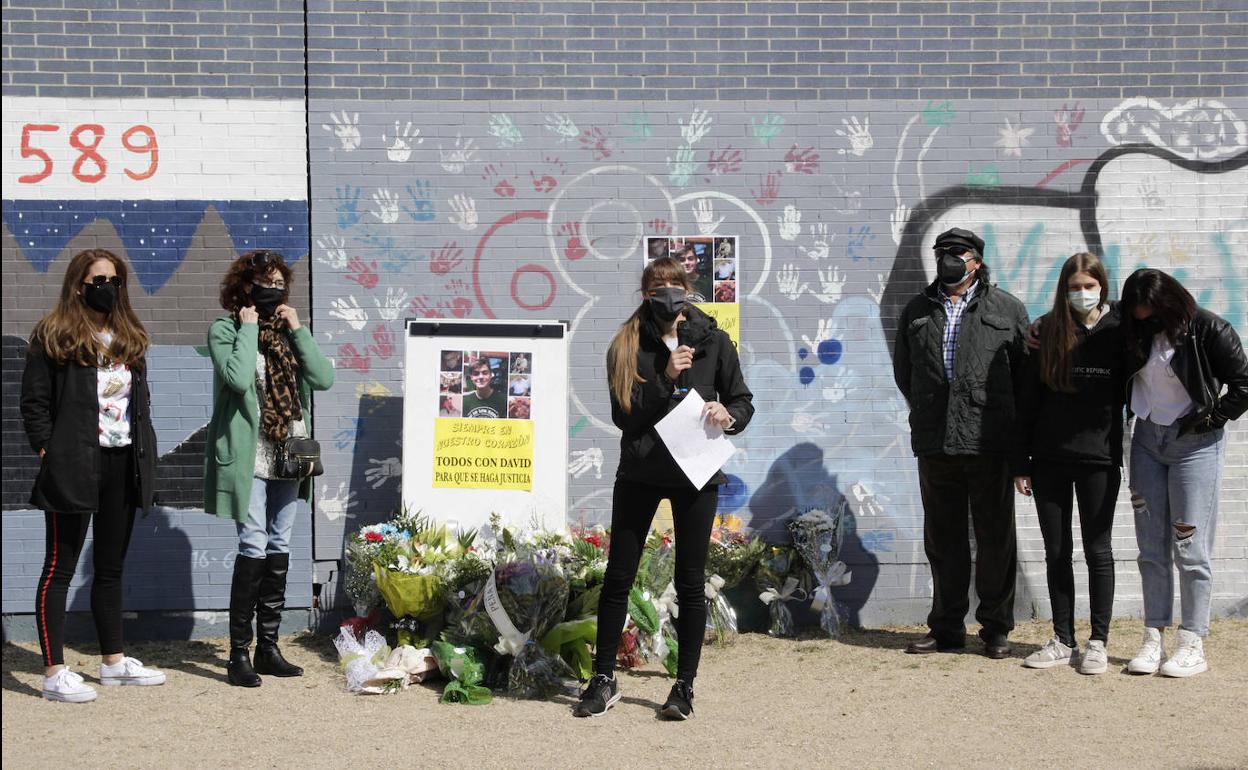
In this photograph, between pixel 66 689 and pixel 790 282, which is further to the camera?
pixel 790 282

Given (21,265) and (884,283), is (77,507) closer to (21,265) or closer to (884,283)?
(21,265)

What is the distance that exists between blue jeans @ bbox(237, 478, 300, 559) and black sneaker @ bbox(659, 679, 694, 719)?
202 cm

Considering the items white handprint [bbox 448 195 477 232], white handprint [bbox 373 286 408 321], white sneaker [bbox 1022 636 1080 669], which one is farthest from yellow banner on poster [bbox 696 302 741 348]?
white sneaker [bbox 1022 636 1080 669]

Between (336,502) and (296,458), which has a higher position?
(296,458)

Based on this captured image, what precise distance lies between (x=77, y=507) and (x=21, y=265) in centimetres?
200

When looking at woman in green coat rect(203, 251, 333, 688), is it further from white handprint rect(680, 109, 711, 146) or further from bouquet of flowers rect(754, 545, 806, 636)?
bouquet of flowers rect(754, 545, 806, 636)

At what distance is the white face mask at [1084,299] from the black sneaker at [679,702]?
2520 mm

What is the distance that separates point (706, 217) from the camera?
6.85 metres

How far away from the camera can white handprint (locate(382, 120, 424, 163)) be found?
22.2ft

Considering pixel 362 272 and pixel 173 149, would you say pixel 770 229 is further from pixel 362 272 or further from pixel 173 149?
pixel 173 149

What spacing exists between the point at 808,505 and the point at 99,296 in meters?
3.85

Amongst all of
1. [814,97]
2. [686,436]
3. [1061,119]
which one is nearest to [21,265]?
[686,436]

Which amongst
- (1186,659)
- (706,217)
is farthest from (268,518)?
(1186,659)

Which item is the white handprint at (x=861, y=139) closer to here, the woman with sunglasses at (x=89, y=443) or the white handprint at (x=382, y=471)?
the white handprint at (x=382, y=471)
